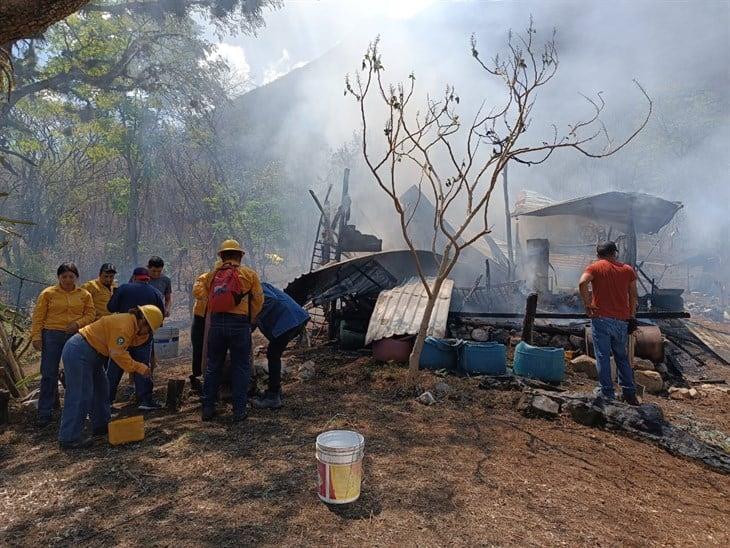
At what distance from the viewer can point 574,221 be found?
18.9 meters

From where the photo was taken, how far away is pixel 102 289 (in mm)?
5395

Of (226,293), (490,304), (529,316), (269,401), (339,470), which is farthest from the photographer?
(490,304)

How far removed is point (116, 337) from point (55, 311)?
4.62ft

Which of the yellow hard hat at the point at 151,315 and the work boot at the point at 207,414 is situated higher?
the yellow hard hat at the point at 151,315

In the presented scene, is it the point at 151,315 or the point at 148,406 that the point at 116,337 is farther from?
the point at 148,406

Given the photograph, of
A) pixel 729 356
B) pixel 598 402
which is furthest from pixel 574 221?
pixel 598 402

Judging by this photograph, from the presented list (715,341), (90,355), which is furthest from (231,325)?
(715,341)

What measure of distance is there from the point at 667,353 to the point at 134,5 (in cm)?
1689

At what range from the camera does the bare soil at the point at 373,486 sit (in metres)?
2.56

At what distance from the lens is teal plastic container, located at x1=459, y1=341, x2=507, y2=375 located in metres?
6.14

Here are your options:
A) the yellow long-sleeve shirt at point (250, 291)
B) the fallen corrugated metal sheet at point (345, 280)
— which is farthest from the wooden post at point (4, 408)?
the fallen corrugated metal sheet at point (345, 280)

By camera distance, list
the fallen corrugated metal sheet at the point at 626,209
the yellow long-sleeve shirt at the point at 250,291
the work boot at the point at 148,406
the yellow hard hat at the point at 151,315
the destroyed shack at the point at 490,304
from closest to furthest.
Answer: the yellow hard hat at the point at 151,315 < the yellow long-sleeve shirt at the point at 250,291 < the work boot at the point at 148,406 < the destroyed shack at the point at 490,304 < the fallen corrugated metal sheet at the point at 626,209

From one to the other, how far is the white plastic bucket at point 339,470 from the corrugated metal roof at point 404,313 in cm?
388

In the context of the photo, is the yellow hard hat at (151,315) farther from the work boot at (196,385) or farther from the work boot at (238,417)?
the work boot at (196,385)
